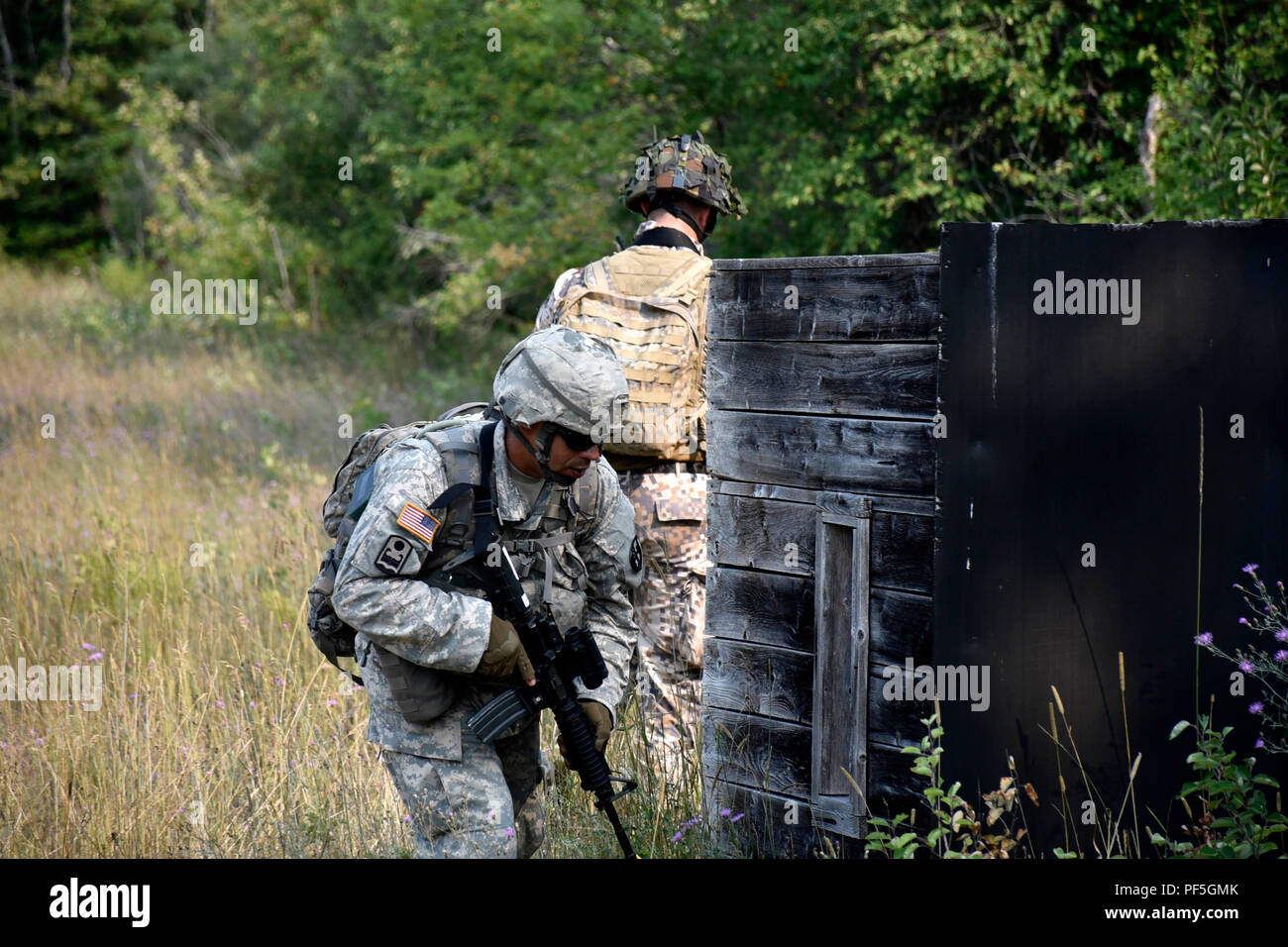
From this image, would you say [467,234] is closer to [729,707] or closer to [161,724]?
[161,724]

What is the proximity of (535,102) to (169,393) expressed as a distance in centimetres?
448

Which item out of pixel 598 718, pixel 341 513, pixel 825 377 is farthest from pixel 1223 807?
pixel 341 513

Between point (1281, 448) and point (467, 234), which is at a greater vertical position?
point (467, 234)

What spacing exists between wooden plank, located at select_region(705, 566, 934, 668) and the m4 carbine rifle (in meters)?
0.50

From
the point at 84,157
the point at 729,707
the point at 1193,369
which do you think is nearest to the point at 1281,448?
the point at 1193,369

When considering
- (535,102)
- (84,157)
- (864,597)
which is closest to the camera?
(864,597)

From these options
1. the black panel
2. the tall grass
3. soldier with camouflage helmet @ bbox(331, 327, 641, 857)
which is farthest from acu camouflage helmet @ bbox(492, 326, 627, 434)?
the tall grass

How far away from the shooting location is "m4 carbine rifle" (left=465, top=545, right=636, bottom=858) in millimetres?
3104

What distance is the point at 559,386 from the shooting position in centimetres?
303

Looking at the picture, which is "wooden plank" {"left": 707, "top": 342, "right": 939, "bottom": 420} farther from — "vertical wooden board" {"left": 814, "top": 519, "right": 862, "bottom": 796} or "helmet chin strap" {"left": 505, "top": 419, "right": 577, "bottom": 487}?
"helmet chin strap" {"left": 505, "top": 419, "right": 577, "bottom": 487}

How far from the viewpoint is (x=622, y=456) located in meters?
4.86

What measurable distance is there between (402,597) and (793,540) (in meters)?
1.08

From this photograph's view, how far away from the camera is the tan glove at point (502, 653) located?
302 cm

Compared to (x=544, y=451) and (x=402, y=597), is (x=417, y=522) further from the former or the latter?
(x=544, y=451)
